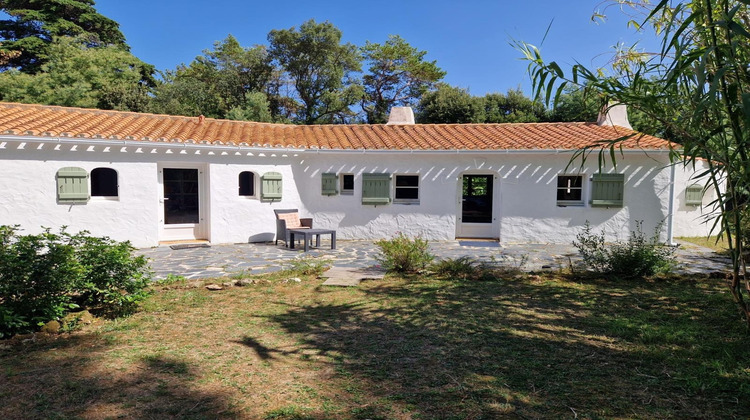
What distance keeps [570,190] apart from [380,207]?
18.8 feet

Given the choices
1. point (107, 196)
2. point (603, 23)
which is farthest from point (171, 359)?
point (107, 196)

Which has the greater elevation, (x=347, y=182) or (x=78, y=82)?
(x=78, y=82)

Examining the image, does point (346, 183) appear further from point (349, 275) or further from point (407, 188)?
point (349, 275)

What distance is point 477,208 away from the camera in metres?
13.9

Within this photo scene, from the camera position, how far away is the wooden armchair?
39.2 feet

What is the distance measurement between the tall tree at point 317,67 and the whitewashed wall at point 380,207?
1982 cm

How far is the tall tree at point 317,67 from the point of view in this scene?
3089 centimetres

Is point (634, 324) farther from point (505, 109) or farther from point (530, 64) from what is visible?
point (505, 109)

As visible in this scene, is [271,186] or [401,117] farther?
[401,117]

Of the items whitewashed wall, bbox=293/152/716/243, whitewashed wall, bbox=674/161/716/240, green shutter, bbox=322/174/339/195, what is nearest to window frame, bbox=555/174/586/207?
whitewashed wall, bbox=293/152/716/243

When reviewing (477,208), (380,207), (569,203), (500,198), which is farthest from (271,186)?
(569,203)

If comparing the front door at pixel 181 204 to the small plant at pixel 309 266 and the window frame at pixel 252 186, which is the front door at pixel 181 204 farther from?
the small plant at pixel 309 266

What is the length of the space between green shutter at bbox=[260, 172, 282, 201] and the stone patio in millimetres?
1435

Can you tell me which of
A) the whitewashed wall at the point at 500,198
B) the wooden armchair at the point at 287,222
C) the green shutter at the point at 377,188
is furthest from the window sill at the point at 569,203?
the wooden armchair at the point at 287,222
